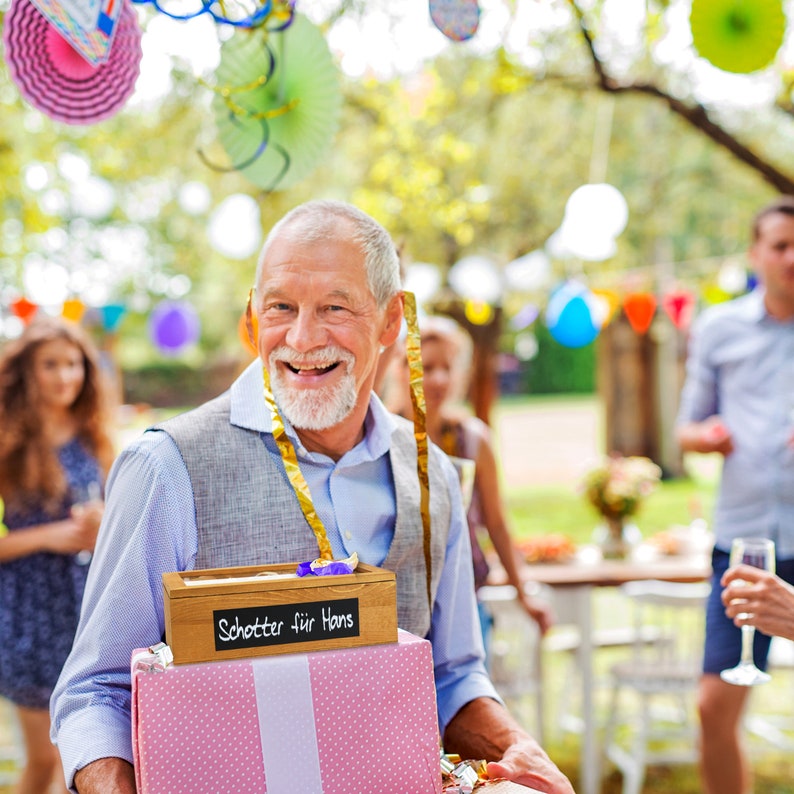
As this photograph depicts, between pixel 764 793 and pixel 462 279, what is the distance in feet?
10.7

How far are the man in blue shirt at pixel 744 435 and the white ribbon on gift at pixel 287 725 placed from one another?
2.12 m

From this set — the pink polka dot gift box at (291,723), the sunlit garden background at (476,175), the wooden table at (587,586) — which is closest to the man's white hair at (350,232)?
the sunlit garden background at (476,175)

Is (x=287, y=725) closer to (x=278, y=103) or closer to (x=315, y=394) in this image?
(x=315, y=394)

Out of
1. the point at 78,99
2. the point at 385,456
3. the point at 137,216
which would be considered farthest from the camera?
the point at 137,216

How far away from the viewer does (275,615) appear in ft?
4.49

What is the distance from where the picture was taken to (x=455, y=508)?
6.58 feet

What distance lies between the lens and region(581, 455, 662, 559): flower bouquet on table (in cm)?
509

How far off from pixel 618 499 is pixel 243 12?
346cm

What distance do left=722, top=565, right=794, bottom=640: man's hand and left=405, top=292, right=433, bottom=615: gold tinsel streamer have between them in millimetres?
738

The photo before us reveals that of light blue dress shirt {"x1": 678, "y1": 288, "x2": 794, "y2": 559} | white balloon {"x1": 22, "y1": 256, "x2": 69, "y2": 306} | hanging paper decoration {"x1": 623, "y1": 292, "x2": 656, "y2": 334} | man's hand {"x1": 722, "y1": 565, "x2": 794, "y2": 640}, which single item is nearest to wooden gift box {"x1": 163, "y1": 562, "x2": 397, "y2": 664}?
man's hand {"x1": 722, "y1": 565, "x2": 794, "y2": 640}

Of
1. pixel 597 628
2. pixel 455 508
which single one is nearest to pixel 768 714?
pixel 597 628

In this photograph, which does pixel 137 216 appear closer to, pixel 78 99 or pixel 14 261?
pixel 14 261

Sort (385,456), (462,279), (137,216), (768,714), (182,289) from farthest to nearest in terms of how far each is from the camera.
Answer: (182,289) → (137,216) → (462,279) → (768,714) → (385,456)

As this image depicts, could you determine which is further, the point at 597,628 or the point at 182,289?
the point at 182,289
